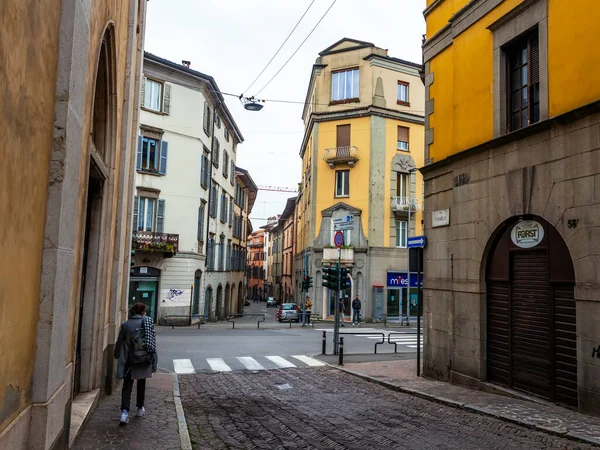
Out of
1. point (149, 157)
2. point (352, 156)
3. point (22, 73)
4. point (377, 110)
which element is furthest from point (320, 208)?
point (22, 73)

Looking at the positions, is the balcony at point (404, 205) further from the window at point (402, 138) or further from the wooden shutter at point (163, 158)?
the wooden shutter at point (163, 158)

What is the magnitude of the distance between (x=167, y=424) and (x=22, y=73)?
18.3ft

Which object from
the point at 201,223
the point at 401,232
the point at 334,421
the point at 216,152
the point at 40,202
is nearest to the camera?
the point at 40,202

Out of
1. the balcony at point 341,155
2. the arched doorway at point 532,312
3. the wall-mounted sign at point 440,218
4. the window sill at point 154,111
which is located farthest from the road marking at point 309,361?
the balcony at point 341,155

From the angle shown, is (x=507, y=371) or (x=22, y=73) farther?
(x=507, y=371)

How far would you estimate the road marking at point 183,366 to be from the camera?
45.9 feet

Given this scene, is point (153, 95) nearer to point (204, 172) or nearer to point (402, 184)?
point (204, 172)

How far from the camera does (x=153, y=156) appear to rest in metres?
28.2

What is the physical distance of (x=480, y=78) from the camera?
11.1m

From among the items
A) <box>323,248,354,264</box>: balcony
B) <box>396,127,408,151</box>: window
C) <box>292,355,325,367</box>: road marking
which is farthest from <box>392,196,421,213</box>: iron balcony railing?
<box>292,355,325,367</box>: road marking

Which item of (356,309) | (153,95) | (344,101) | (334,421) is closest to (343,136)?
(344,101)

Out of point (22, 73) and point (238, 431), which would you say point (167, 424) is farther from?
point (22, 73)

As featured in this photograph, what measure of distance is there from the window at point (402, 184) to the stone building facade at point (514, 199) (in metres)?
22.9

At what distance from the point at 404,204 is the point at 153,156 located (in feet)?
55.0
